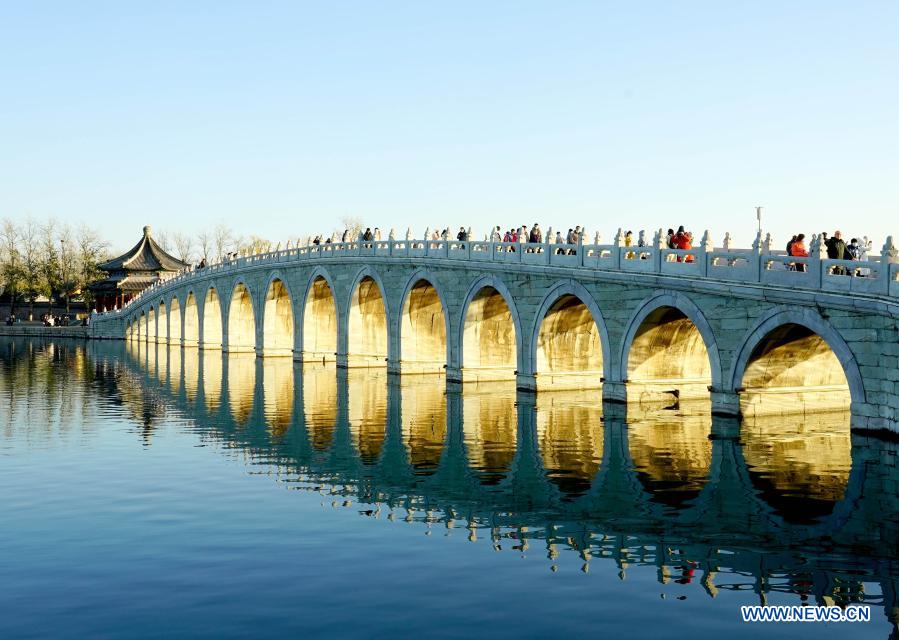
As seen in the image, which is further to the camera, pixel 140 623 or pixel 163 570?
pixel 163 570

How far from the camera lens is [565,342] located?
32125mm

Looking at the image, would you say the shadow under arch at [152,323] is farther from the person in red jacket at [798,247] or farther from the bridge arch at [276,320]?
the person in red jacket at [798,247]

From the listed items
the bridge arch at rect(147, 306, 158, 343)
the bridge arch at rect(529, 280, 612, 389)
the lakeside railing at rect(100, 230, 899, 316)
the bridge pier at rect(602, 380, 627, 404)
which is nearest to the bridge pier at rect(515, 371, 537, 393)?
the bridge arch at rect(529, 280, 612, 389)

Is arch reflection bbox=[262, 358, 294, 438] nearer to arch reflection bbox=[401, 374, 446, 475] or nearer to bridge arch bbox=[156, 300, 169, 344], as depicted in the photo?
arch reflection bbox=[401, 374, 446, 475]

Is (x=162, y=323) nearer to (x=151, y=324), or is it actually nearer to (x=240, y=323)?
(x=151, y=324)

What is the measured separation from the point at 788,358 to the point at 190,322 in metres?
49.8

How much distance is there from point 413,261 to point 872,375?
69.2 ft

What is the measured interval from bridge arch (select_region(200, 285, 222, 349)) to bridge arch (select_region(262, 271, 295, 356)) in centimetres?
963

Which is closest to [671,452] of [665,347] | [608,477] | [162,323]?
[608,477]

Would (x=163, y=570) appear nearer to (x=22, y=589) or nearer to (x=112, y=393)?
(x=22, y=589)

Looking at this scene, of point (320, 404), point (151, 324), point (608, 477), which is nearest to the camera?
point (608, 477)

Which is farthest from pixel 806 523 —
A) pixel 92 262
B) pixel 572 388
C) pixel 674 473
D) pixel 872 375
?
pixel 92 262

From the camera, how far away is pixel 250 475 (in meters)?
18.5

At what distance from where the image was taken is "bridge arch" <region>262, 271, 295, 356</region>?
5366 centimetres
